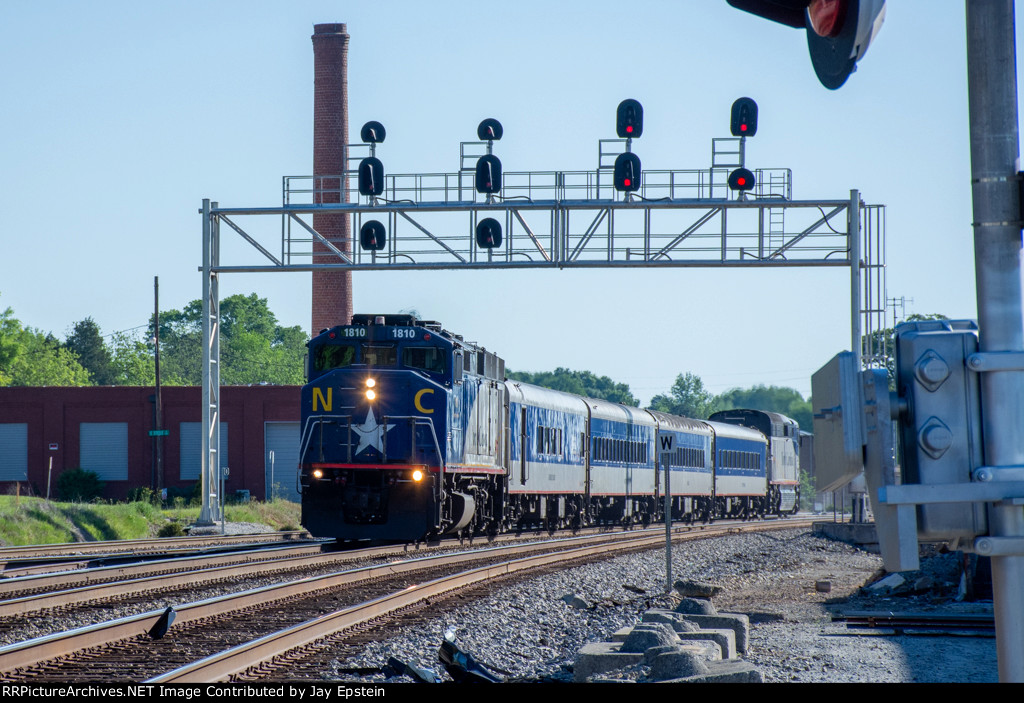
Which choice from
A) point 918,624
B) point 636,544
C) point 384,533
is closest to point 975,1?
point 918,624

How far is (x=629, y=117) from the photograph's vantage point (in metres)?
23.6

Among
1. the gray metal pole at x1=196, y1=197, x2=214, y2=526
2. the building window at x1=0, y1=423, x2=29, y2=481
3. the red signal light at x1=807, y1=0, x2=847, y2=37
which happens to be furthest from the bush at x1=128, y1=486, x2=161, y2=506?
the red signal light at x1=807, y1=0, x2=847, y2=37

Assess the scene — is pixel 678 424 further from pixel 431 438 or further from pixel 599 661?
pixel 599 661

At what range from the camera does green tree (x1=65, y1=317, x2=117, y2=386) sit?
5138 inches

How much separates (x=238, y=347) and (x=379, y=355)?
390ft

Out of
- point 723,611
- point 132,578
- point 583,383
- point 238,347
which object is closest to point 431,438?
point 132,578

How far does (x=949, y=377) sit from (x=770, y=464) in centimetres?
4828

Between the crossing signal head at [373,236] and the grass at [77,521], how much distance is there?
10.8 metres

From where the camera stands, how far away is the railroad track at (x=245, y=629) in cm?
818

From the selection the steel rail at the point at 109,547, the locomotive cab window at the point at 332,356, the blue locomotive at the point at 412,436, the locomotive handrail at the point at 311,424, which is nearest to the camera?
the blue locomotive at the point at 412,436

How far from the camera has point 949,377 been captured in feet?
8.38

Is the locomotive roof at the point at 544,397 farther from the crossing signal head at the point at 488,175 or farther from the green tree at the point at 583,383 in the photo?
the green tree at the point at 583,383

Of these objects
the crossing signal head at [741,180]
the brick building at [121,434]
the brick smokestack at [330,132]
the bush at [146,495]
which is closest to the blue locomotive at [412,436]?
the crossing signal head at [741,180]

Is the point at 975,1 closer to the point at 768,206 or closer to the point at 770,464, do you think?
the point at 768,206
